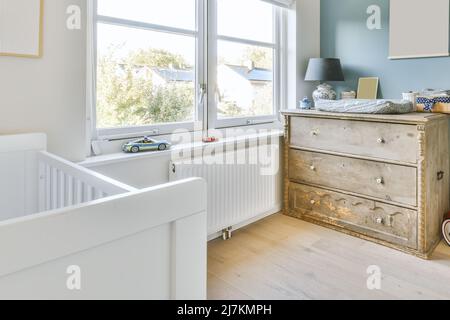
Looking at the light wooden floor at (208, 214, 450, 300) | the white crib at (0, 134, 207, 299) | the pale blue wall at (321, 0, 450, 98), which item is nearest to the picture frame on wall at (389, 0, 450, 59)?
the pale blue wall at (321, 0, 450, 98)

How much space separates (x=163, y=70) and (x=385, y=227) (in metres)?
1.86

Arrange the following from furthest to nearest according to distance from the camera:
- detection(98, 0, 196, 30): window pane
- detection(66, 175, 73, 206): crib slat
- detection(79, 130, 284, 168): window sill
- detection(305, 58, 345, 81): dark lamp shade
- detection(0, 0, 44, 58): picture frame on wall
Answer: detection(305, 58, 345, 81): dark lamp shade → detection(98, 0, 196, 30): window pane → detection(79, 130, 284, 168): window sill → detection(0, 0, 44, 58): picture frame on wall → detection(66, 175, 73, 206): crib slat

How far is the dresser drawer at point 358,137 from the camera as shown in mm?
2135

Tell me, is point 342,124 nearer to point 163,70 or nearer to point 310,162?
point 310,162

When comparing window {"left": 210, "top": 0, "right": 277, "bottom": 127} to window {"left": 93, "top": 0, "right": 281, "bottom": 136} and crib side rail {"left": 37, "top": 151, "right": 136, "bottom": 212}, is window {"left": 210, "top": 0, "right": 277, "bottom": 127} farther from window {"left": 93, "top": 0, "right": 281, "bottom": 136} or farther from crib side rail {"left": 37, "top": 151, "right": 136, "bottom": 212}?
crib side rail {"left": 37, "top": 151, "right": 136, "bottom": 212}

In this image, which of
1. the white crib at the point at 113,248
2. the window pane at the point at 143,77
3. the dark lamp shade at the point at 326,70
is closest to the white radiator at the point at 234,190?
the window pane at the point at 143,77

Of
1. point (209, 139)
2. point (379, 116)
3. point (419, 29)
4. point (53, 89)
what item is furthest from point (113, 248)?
point (419, 29)

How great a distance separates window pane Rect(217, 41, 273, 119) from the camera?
262 centimetres

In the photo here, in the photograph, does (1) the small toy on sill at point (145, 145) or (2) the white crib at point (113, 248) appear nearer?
(2) the white crib at point (113, 248)

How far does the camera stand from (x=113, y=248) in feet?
2.27

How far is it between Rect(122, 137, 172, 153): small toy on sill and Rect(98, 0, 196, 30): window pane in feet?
2.47

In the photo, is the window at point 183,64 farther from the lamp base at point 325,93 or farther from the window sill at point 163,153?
the lamp base at point 325,93

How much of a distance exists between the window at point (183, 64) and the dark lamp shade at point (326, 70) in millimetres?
351
